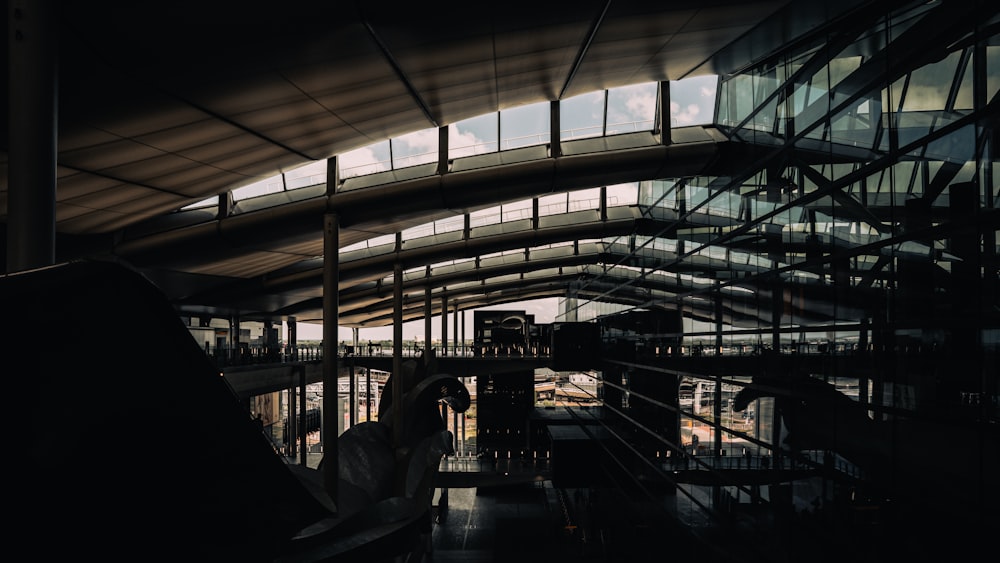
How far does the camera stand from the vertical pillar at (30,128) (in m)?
6.11

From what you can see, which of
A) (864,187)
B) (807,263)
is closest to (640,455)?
(807,263)

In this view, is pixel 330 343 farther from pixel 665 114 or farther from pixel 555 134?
pixel 665 114

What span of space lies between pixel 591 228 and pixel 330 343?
12.9 metres

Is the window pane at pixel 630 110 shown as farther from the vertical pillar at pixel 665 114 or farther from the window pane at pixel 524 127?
the window pane at pixel 524 127

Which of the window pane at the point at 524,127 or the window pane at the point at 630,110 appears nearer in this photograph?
the window pane at the point at 524,127

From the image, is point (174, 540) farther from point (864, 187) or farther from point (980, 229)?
point (864, 187)

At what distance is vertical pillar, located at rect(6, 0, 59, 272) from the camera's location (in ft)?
20.0

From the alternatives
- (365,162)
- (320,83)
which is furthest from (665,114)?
(320,83)

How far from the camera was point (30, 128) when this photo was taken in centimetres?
619

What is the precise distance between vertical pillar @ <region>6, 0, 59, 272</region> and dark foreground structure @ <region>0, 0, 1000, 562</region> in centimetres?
3

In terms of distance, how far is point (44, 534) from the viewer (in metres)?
2.90

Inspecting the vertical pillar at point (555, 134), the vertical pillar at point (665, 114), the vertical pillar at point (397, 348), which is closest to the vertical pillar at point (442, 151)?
the vertical pillar at point (555, 134)

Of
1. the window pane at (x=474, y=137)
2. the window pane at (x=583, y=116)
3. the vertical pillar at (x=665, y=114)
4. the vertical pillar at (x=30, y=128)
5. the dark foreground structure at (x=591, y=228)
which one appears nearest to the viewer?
the dark foreground structure at (x=591, y=228)

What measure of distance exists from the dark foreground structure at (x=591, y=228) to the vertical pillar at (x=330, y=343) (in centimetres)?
10
